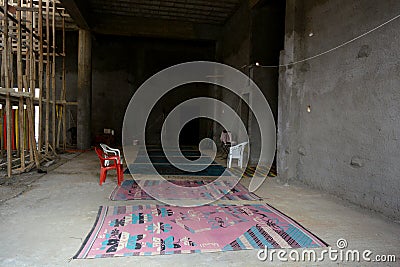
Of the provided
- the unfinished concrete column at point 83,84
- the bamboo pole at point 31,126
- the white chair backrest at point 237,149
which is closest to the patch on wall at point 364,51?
the white chair backrest at point 237,149

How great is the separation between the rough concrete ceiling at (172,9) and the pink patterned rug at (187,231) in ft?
23.7

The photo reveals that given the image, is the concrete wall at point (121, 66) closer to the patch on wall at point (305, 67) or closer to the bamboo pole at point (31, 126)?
the bamboo pole at point (31, 126)

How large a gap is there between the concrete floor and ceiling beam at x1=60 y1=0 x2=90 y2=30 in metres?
4.68

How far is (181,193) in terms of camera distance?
200 inches

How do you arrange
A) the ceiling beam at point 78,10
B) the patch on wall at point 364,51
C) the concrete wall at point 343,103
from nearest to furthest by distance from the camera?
1. the concrete wall at point 343,103
2. the patch on wall at point 364,51
3. the ceiling beam at point 78,10

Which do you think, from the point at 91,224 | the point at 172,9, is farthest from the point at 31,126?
the point at 172,9

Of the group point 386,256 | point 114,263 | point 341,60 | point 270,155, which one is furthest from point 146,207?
point 270,155

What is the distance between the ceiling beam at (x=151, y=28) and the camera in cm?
1089

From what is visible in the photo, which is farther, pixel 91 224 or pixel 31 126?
pixel 31 126

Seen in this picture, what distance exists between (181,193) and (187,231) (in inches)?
68.3

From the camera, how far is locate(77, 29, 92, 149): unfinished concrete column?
1070 cm

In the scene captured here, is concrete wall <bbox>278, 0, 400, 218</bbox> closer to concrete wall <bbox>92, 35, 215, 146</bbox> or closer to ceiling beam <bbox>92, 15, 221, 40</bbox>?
ceiling beam <bbox>92, 15, 221, 40</bbox>

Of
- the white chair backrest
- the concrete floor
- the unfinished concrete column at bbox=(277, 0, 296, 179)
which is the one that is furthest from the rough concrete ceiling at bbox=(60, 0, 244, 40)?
the concrete floor

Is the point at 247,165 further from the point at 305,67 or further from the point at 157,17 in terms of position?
the point at 157,17
